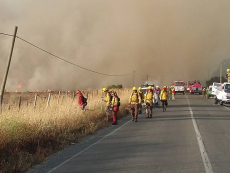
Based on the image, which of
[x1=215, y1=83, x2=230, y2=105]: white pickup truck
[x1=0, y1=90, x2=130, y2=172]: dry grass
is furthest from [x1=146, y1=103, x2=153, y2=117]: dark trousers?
[x1=215, y1=83, x2=230, y2=105]: white pickup truck

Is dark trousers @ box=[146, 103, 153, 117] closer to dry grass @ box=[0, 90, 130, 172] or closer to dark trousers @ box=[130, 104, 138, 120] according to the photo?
dark trousers @ box=[130, 104, 138, 120]

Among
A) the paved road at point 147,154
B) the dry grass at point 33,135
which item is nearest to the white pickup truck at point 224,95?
the paved road at point 147,154

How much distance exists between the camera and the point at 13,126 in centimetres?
898

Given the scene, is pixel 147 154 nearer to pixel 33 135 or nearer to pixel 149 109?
pixel 33 135

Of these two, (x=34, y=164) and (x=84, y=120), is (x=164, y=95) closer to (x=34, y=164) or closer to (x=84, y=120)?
(x=84, y=120)

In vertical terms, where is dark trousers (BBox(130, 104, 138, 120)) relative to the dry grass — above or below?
above

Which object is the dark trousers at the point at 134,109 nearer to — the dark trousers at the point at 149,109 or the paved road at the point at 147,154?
the dark trousers at the point at 149,109

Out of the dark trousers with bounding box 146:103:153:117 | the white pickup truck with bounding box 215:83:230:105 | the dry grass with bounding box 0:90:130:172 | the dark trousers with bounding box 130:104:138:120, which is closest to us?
the dry grass with bounding box 0:90:130:172

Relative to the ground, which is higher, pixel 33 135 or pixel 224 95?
pixel 224 95

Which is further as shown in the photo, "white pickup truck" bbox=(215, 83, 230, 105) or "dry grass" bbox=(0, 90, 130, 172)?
"white pickup truck" bbox=(215, 83, 230, 105)

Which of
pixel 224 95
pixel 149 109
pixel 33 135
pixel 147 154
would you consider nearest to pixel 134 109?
pixel 149 109

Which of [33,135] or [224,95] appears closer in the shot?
[33,135]

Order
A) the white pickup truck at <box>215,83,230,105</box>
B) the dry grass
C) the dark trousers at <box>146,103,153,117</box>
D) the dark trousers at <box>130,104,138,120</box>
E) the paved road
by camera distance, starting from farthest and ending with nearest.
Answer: the white pickup truck at <box>215,83,230,105</box> < the dark trousers at <box>146,103,153,117</box> < the dark trousers at <box>130,104,138,120</box> < the dry grass < the paved road

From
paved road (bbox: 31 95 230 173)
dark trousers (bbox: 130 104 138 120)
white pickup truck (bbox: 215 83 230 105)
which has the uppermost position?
white pickup truck (bbox: 215 83 230 105)
